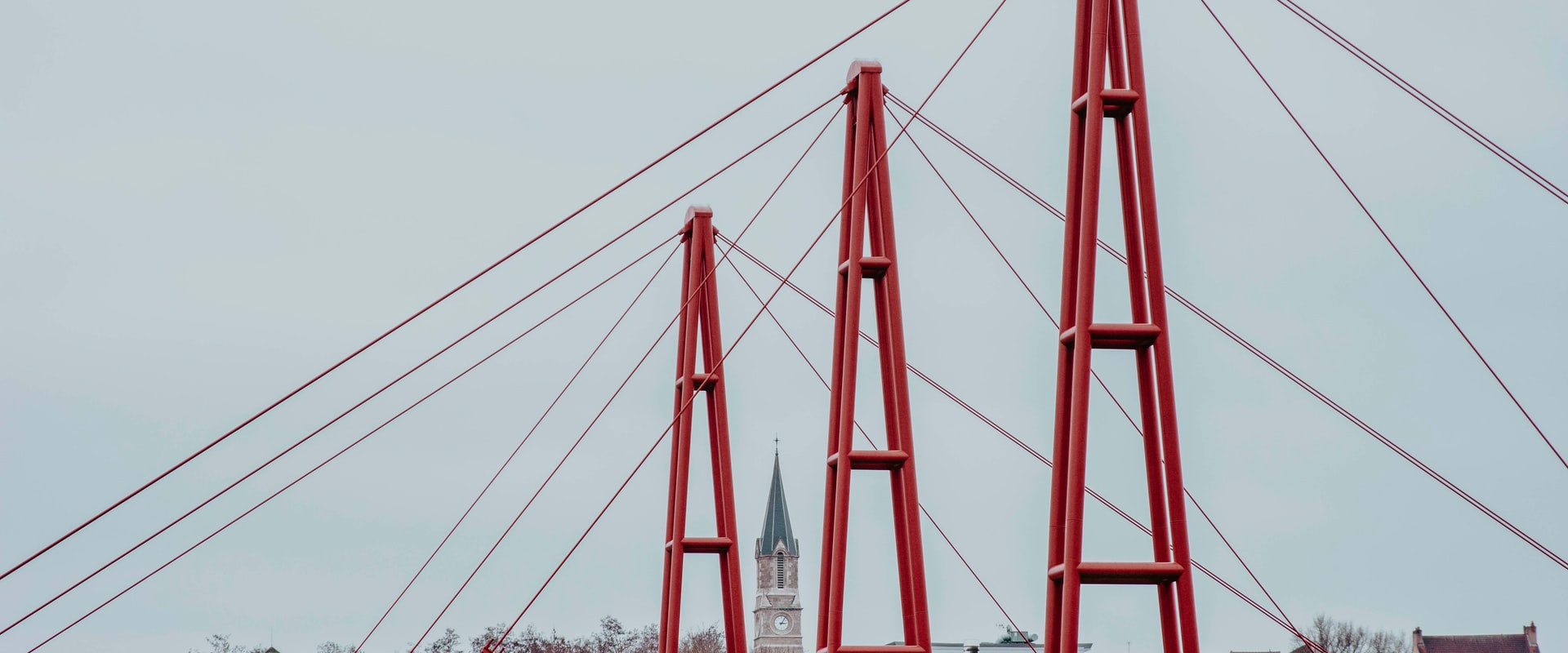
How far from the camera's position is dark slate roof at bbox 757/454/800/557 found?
489 feet

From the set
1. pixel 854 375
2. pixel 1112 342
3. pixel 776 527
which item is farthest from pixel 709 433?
pixel 776 527

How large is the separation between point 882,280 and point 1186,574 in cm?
577

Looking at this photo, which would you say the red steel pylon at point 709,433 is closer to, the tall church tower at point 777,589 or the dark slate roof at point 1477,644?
the dark slate roof at point 1477,644

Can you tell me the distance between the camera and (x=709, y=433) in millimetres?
26141

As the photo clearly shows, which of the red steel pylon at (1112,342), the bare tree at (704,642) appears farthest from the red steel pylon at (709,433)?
the bare tree at (704,642)

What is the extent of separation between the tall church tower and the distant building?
65674 mm

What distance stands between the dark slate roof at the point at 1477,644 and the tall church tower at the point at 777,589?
65.7 m

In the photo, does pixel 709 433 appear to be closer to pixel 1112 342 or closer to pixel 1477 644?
pixel 1112 342

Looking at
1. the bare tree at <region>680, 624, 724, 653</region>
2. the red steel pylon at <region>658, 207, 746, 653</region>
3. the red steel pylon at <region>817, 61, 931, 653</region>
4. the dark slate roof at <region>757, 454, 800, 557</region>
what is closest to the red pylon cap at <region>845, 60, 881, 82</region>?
the red steel pylon at <region>817, 61, 931, 653</region>

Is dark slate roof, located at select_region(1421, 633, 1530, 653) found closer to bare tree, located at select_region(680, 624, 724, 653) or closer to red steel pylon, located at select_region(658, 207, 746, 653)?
bare tree, located at select_region(680, 624, 724, 653)

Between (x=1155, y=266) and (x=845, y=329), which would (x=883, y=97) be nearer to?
(x=845, y=329)

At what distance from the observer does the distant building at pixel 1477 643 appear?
90.8 meters

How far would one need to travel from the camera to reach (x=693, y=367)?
26.2 metres

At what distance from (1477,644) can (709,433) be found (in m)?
77.6
